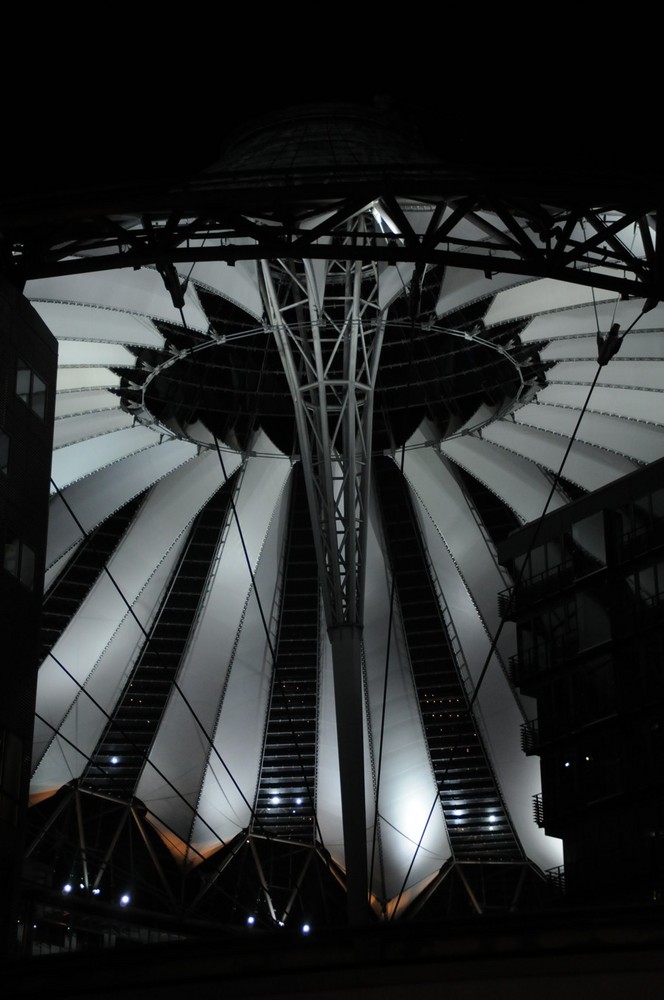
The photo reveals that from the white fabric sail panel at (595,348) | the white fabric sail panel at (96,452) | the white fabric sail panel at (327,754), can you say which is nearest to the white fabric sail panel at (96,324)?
the white fabric sail panel at (96,452)

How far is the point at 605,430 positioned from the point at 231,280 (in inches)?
421

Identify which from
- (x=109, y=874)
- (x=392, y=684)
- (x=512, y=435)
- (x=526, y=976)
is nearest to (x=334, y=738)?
(x=392, y=684)

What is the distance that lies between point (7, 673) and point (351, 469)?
10957mm

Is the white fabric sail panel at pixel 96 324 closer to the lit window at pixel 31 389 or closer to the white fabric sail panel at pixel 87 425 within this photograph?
the white fabric sail panel at pixel 87 425

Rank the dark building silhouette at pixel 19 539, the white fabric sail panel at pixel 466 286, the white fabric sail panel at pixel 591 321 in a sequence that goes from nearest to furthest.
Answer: the dark building silhouette at pixel 19 539
the white fabric sail panel at pixel 466 286
the white fabric sail panel at pixel 591 321

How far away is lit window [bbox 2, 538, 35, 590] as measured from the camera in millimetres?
23281

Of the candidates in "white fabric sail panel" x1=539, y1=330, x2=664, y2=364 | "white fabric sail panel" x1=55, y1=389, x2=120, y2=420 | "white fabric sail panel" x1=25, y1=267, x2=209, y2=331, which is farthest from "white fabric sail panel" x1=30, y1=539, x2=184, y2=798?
"white fabric sail panel" x1=539, y1=330, x2=664, y2=364

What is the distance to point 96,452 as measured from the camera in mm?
37156

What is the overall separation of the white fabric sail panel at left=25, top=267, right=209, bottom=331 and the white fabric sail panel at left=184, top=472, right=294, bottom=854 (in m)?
10.3

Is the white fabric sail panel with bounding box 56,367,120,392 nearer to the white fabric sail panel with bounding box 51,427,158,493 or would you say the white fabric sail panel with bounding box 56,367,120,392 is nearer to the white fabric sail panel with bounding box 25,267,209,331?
the white fabric sail panel with bounding box 51,427,158,493

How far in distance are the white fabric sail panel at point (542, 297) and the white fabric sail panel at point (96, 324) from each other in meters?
7.86

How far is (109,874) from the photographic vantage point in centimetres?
4209

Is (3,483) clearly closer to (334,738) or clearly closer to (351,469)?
(351,469)

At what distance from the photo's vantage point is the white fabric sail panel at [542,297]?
31.9 metres
